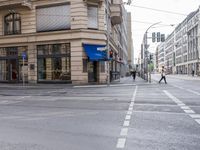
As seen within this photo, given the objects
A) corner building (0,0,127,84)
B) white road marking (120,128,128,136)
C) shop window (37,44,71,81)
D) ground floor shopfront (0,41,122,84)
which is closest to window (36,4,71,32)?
corner building (0,0,127,84)

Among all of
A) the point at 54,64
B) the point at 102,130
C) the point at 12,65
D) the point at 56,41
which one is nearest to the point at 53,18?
the point at 56,41

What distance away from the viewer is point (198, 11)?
92000 millimetres

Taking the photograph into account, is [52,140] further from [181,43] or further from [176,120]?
[181,43]

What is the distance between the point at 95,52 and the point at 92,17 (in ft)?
12.4

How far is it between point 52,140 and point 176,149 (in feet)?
8.95

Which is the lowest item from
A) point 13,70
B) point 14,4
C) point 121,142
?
point 121,142

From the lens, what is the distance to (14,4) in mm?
34094

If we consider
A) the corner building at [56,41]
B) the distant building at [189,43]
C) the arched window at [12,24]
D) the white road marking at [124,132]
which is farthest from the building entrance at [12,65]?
the distant building at [189,43]

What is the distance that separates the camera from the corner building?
31.7 meters

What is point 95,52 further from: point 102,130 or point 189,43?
point 189,43

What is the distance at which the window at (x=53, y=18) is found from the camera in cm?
3247

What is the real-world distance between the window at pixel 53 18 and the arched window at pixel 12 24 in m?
2.79

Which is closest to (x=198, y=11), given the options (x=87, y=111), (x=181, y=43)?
(x=181, y=43)

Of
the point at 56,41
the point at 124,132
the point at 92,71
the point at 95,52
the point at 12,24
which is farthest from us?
the point at 12,24
